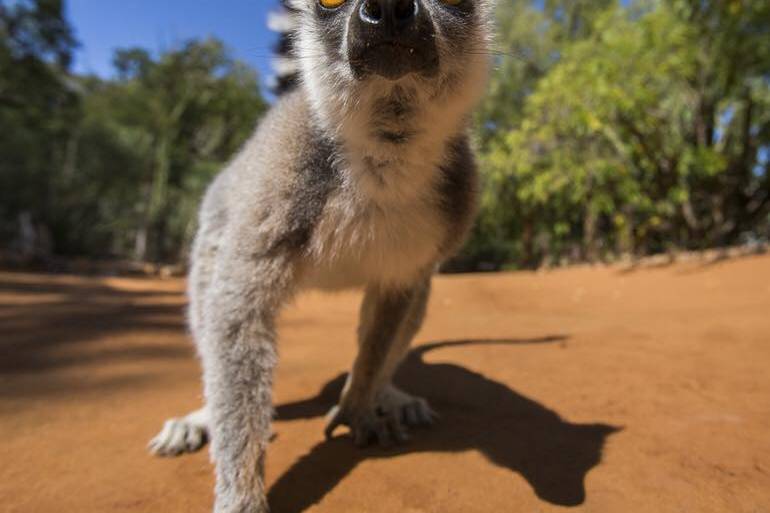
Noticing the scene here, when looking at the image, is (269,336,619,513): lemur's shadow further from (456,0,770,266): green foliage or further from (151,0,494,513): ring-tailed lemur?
(456,0,770,266): green foliage

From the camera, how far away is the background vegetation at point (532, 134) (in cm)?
1019

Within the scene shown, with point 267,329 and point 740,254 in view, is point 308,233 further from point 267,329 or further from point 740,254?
point 740,254

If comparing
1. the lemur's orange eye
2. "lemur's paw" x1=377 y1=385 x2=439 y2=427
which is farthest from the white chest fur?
"lemur's paw" x1=377 y1=385 x2=439 y2=427

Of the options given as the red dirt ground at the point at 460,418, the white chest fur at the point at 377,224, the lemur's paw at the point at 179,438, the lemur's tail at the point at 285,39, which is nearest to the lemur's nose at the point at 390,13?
the white chest fur at the point at 377,224

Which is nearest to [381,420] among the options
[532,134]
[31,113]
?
[532,134]

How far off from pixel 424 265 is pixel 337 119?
814 millimetres

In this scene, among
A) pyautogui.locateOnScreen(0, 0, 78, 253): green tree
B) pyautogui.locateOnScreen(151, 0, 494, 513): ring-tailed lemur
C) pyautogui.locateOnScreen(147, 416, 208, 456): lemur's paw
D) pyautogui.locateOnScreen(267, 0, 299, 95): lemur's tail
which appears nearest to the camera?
pyautogui.locateOnScreen(151, 0, 494, 513): ring-tailed lemur

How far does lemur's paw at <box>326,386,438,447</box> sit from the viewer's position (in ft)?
8.29

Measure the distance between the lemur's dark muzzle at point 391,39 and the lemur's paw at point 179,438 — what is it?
6.03ft

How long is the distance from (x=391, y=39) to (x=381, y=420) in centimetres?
173

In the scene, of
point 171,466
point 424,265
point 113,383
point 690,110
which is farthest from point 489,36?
point 690,110

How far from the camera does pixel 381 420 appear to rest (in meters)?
2.58

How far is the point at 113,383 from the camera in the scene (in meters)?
3.42

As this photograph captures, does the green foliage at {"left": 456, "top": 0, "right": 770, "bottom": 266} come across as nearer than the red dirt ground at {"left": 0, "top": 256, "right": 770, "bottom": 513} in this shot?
No
